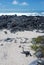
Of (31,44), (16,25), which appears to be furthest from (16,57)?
(16,25)

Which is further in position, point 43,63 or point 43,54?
point 43,54

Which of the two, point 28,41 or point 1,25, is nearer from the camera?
point 28,41

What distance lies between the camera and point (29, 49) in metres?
9.91

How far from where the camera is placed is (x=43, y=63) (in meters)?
7.66

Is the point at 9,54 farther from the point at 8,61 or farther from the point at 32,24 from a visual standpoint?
the point at 32,24

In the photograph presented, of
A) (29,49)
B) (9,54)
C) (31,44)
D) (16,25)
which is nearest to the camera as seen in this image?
(9,54)

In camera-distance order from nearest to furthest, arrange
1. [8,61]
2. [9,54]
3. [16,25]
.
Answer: [8,61] < [9,54] < [16,25]

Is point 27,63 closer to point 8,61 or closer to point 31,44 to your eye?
point 8,61

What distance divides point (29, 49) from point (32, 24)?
23.4 feet

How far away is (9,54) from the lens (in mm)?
9203

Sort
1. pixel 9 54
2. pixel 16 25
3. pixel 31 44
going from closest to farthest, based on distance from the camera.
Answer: pixel 9 54
pixel 31 44
pixel 16 25

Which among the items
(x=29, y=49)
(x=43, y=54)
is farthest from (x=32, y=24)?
(x=43, y=54)

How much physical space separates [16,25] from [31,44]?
5660 mm

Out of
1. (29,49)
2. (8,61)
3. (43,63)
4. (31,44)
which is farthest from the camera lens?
(31,44)
